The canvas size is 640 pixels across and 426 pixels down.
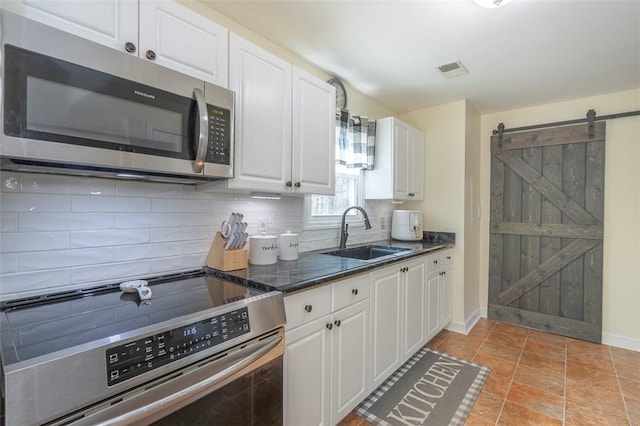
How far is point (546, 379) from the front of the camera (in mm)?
2230

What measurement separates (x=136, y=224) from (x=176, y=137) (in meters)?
0.50

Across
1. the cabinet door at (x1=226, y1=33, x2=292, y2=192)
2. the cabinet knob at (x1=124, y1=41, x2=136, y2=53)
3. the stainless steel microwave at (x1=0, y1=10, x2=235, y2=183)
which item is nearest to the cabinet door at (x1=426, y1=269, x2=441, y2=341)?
the cabinet door at (x1=226, y1=33, x2=292, y2=192)

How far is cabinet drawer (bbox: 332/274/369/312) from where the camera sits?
5.19 feet

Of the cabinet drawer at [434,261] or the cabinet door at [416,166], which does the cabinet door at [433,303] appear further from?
the cabinet door at [416,166]

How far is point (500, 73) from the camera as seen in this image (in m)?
2.50

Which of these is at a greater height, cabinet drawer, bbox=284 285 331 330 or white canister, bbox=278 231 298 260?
white canister, bbox=278 231 298 260

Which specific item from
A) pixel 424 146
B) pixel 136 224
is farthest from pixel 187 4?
pixel 424 146

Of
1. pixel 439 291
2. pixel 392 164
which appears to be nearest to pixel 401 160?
pixel 392 164

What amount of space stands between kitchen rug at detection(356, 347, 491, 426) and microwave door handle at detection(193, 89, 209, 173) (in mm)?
1724

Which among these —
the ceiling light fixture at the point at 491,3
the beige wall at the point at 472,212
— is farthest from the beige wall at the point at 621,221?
the ceiling light fixture at the point at 491,3

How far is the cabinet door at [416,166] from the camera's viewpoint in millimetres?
3170

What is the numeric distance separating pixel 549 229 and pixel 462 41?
2.29 metres

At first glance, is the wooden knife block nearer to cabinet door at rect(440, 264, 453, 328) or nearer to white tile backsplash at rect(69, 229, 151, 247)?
white tile backsplash at rect(69, 229, 151, 247)

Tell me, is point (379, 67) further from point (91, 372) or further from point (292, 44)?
→ point (91, 372)
